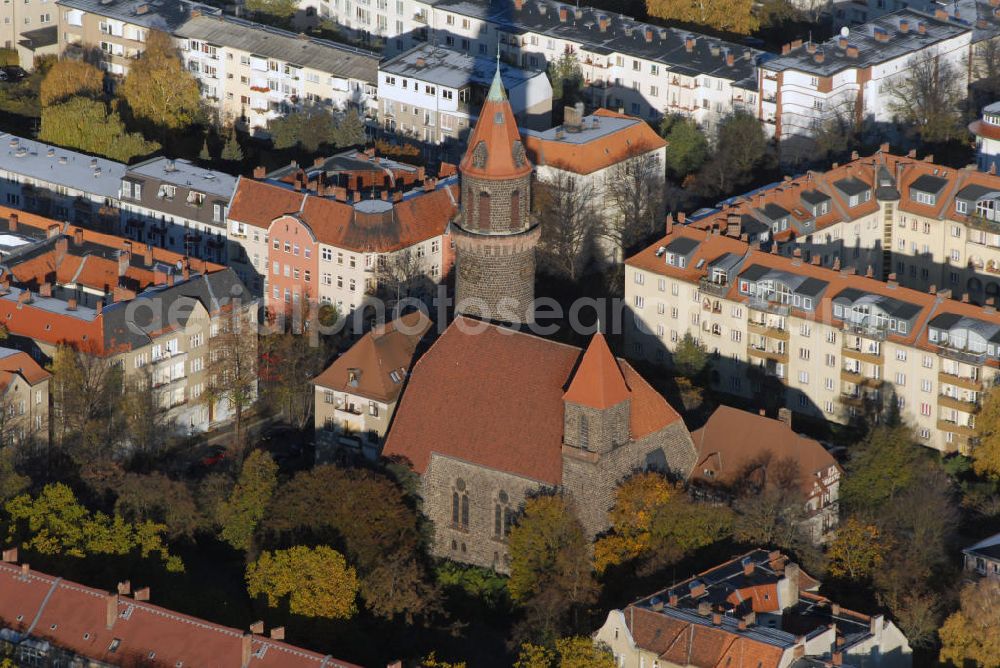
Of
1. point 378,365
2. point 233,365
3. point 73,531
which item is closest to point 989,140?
point 378,365

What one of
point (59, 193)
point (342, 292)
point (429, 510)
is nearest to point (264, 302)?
point (342, 292)

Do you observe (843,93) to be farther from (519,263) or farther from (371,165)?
(519,263)

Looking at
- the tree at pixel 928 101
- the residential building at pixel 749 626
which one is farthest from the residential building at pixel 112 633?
the tree at pixel 928 101

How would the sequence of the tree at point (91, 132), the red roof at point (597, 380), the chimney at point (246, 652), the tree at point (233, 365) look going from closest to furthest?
the chimney at point (246, 652)
the red roof at point (597, 380)
the tree at point (233, 365)
the tree at point (91, 132)

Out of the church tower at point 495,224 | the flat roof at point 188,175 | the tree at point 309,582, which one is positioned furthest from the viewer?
the flat roof at point 188,175

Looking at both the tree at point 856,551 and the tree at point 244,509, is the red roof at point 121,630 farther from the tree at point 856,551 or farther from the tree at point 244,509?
the tree at point 856,551

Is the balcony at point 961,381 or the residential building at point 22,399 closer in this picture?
the residential building at point 22,399

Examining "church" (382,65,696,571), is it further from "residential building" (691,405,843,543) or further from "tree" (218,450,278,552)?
"tree" (218,450,278,552)

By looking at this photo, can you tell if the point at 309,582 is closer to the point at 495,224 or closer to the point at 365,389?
the point at 365,389
